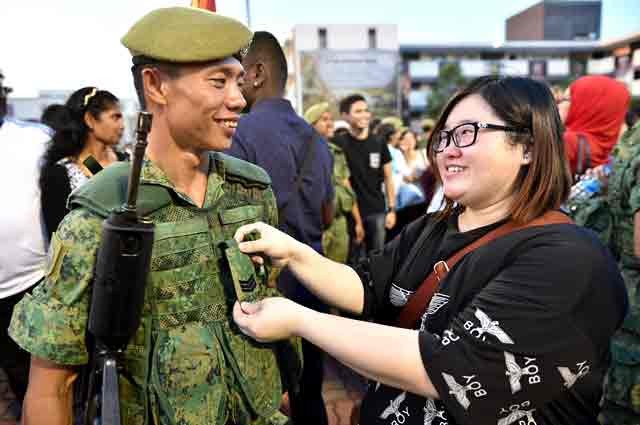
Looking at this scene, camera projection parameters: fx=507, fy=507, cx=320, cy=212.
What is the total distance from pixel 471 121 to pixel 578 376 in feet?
2.37

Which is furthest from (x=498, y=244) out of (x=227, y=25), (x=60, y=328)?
(x=60, y=328)

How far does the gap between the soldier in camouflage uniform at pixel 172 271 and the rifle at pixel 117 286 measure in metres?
0.10

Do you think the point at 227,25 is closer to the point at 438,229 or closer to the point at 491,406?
the point at 438,229

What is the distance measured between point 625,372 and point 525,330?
167cm

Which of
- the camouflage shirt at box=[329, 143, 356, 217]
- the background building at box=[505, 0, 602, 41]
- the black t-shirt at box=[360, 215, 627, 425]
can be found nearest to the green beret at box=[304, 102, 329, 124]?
the camouflage shirt at box=[329, 143, 356, 217]

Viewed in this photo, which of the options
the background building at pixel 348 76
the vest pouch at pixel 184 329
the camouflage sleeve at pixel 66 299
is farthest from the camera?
the background building at pixel 348 76

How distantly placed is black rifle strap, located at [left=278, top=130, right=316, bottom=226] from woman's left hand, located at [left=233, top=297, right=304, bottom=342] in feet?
4.91

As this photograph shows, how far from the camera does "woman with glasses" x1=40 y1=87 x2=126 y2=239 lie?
2.81 meters

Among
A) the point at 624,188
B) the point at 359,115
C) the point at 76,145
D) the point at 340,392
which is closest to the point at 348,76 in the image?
the point at 359,115

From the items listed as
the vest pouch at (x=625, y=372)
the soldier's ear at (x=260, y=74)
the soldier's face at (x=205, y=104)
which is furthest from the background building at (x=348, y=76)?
the soldier's face at (x=205, y=104)

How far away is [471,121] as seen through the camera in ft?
4.77

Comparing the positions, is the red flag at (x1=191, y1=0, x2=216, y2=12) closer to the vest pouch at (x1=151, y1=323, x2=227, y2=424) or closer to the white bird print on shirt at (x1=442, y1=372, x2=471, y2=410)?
the vest pouch at (x1=151, y1=323, x2=227, y2=424)

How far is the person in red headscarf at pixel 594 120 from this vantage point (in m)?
3.27

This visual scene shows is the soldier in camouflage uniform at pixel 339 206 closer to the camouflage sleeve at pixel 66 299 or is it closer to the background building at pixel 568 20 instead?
the camouflage sleeve at pixel 66 299
